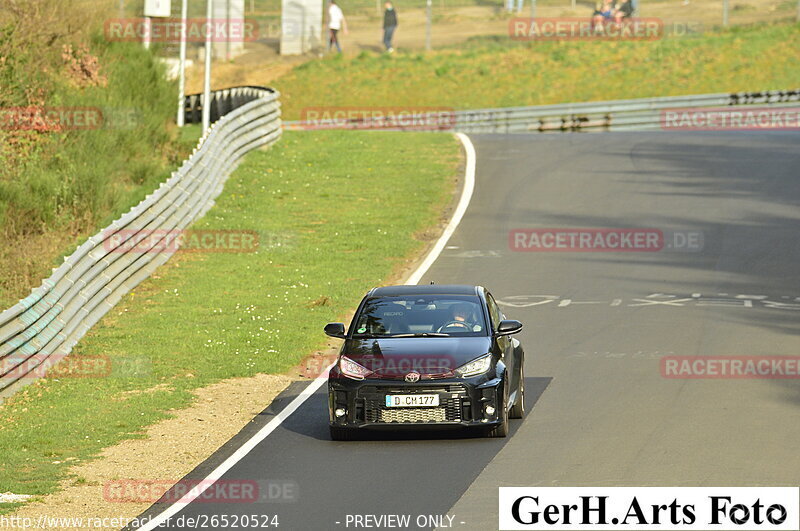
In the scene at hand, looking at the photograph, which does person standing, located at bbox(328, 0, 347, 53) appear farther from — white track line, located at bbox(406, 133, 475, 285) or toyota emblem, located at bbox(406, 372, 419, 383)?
toyota emblem, located at bbox(406, 372, 419, 383)

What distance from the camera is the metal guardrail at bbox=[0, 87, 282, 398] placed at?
1734cm

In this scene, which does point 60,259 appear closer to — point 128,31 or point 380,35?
point 128,31

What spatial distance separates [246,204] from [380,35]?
1495 inches

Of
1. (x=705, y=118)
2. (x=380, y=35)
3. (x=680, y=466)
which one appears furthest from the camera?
(x=380, y=35)

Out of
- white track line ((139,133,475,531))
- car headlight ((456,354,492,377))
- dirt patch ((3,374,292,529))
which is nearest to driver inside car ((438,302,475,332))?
car headlight ((456,354,492,377))

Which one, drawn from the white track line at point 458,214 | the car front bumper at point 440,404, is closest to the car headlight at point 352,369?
the car front bumper at point 440,404

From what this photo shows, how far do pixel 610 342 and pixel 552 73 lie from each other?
3963 cm

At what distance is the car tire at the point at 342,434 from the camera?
1440 centimetres

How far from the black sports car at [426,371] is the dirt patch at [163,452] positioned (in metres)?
1.57

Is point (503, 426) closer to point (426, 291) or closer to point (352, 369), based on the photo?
point (352, 369)

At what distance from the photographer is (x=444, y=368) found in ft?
46.5

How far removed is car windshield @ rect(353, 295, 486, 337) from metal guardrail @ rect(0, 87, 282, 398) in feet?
14.4

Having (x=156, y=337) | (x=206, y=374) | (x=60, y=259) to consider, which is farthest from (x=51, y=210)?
(x=206, y=374)

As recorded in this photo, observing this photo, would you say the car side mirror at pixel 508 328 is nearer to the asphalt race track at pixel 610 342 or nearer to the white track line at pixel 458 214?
the asphalt race track at pixel 610 342
